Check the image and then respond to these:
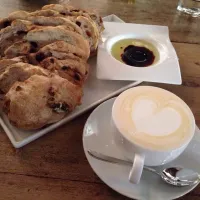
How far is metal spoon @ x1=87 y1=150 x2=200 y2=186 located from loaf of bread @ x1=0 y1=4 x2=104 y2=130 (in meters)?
0.13

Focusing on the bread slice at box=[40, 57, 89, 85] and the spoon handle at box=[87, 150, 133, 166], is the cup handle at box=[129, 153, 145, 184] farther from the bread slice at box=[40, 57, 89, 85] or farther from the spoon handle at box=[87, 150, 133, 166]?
the bread slice at box=[40, 57, 89, 85]

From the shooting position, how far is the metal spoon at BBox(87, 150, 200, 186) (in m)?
0.59

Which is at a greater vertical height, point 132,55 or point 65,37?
point 65,37

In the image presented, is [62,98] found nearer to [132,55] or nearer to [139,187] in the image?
[139,187]

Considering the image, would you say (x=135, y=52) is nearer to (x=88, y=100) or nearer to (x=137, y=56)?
(x=137, y=56)

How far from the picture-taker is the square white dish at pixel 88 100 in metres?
0.67

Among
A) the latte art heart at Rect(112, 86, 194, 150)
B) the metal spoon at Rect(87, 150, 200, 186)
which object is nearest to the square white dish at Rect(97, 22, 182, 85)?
the latte art heart at Rect(112, 86, 194, 150)

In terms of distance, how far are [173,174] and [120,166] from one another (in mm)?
101

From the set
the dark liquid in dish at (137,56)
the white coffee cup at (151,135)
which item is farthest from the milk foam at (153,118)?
the dark liquid in dish at (137,56)

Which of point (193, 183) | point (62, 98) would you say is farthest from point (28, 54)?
point (193, 183)

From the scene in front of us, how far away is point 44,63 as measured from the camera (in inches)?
28.6

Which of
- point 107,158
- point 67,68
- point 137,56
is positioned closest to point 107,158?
point 107,158

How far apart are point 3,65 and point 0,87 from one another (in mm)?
57

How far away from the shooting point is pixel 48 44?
767 mm
